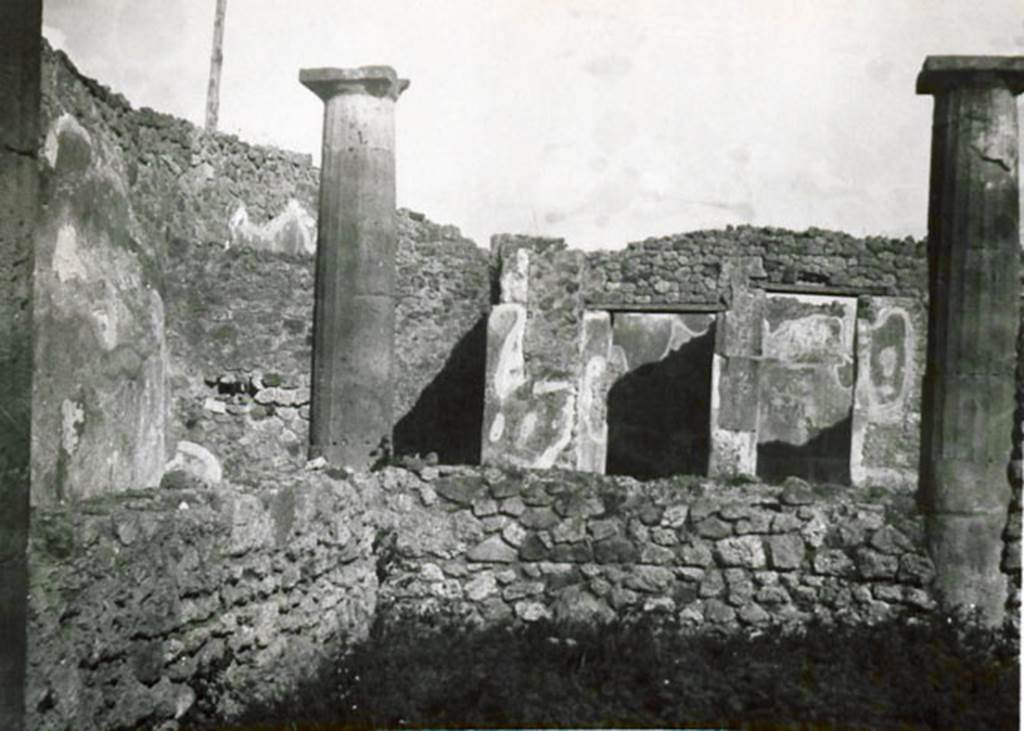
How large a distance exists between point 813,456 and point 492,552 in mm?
10868

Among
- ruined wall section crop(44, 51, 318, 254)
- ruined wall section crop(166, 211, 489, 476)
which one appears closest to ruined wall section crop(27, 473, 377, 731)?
ruined wall section crop(44, 51, 318, 254)

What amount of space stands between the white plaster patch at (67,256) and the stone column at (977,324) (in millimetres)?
4601

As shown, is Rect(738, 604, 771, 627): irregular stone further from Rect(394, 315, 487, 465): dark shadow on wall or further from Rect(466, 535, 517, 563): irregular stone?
Rect(394, 315, 487, 465): dark shadow on wall

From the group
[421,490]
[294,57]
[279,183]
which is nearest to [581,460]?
[279,183]

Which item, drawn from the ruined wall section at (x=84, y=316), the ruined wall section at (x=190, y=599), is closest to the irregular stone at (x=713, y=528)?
the ruined wall section at (x=190, y=599)

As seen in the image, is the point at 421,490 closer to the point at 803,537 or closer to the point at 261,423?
the point at 803,537

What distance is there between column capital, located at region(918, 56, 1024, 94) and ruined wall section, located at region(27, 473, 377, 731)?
3.82m

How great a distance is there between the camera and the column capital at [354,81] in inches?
241

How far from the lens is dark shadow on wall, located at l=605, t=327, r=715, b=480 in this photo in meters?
14.9

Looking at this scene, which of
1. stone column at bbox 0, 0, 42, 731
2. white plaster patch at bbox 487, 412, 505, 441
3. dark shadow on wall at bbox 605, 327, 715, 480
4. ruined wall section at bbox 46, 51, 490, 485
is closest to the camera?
stone column at bbox 0, 0, 42, 731

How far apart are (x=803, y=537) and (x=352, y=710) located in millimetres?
2660

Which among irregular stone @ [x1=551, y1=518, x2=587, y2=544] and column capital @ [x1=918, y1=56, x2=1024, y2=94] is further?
irregular stone @ [x1=551, y1=518, x2=587, y2=544]

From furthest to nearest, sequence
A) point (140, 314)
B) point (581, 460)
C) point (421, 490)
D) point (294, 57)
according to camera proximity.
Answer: point (581, 460) → point (140, 314) → point (421, 490) → point (294, 57)

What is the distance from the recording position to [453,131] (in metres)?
6.20
